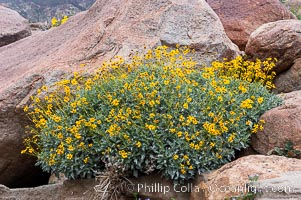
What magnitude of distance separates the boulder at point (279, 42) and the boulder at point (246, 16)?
1545mm

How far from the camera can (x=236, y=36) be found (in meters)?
7.39

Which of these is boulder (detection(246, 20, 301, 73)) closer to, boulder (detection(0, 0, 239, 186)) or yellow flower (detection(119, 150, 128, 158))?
boulder (detection(0, 0, 239, 186))

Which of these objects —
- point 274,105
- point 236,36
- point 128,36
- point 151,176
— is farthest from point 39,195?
point 236,36

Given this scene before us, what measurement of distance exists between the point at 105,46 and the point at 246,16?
2.93m

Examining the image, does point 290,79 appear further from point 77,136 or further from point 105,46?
point 77,136

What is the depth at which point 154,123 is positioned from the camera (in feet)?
13.2

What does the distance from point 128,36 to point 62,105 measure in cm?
122

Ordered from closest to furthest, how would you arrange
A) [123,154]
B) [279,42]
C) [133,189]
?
[123,154]
[133,189]
[279,42]

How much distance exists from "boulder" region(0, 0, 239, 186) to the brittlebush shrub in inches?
25.9

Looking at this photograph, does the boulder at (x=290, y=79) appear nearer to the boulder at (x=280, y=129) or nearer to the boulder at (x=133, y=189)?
the boulder at (x=280, y=129)

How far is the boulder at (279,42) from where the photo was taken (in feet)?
18.3

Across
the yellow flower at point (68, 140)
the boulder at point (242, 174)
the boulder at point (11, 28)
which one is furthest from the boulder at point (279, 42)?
the boulder at point (11, 28)

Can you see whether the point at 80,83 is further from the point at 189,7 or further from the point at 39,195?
the point at 189,7

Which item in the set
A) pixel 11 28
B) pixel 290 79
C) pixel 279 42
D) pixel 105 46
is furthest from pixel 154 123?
pixel 11 28
